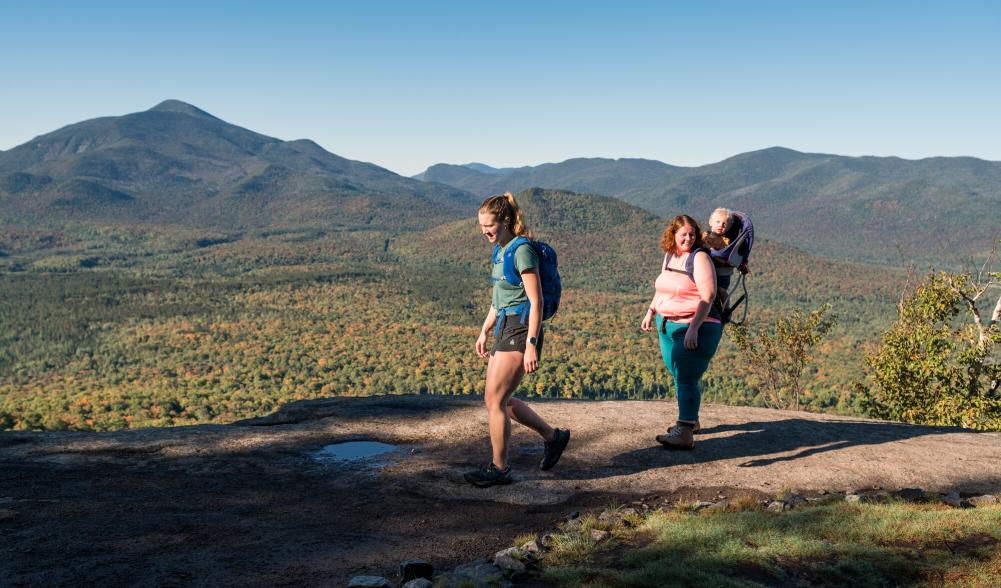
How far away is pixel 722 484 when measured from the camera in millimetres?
6480

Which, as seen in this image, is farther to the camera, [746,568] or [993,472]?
[993,472]

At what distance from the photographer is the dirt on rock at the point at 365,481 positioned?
4.77m

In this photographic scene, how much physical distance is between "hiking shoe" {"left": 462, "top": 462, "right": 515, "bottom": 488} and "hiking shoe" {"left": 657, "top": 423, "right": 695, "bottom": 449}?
6.50 ft

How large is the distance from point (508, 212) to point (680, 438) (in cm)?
332

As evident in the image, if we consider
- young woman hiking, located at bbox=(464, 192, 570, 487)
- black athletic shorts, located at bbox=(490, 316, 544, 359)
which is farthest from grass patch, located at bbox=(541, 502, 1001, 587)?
black athletic shorts, located at bbox=(490, 316, 544, 359)

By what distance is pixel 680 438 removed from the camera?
24.2 feet

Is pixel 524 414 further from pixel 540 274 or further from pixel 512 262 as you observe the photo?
pixel 512 262

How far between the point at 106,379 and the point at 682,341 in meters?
74.5

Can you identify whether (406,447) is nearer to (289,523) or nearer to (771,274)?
(289,523)

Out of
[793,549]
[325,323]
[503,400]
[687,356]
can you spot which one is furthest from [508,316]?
[325,323]

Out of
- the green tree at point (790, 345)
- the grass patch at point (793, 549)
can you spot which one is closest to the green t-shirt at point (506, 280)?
the grass patch at point (793, 549)

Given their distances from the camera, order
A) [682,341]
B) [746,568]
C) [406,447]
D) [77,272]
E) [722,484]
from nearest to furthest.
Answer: [746,568]
[722,484]
[682,341]
[406,447]
[77,272]

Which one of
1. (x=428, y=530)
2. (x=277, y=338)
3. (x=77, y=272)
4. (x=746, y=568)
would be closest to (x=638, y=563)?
(x=746, y=568)

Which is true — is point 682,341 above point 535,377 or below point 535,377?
above
